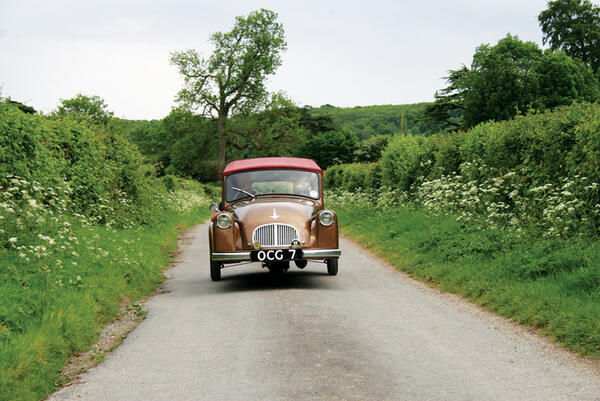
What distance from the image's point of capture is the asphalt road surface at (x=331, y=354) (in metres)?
4.86

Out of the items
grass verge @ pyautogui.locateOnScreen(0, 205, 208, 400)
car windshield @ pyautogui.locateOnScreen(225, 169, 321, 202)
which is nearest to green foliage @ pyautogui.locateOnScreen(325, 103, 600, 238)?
car windshield @ pyautogui.locateOnScreen(225, 169, 321, 202)

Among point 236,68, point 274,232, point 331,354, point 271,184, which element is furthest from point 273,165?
point 236,68

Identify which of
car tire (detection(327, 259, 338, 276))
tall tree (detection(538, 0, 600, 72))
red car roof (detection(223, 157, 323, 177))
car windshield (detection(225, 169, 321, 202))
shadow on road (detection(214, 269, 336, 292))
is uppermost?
tall tree (detection(538, 0, 600, 72))

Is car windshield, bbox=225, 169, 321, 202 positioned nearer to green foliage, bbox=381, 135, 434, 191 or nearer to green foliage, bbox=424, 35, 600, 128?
Answer: green foliage, bbox=381, 135, 434, 191

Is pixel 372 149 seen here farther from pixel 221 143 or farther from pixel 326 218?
pixel 326 218

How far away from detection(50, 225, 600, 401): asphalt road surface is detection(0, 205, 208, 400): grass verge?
1.39ft

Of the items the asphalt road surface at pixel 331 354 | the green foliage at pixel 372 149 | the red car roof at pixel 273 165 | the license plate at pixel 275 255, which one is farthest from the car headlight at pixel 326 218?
the green foliage at pixel 372 149

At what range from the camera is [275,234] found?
10.2 metres

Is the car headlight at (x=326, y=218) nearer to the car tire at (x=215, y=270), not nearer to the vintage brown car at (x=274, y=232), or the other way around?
the vintage brown car at (x=274, y=232)

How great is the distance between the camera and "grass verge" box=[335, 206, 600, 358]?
6.73 m

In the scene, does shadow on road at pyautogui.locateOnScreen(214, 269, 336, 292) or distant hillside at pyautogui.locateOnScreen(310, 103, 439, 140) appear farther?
distant hillside at pyautogui.locateOnScreen(310, 103, 439, 140)

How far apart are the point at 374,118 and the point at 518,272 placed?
11573cm

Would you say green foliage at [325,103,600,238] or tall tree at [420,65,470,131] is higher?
tall tree at [420,65,470,131]

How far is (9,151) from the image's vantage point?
1011 centimetres
